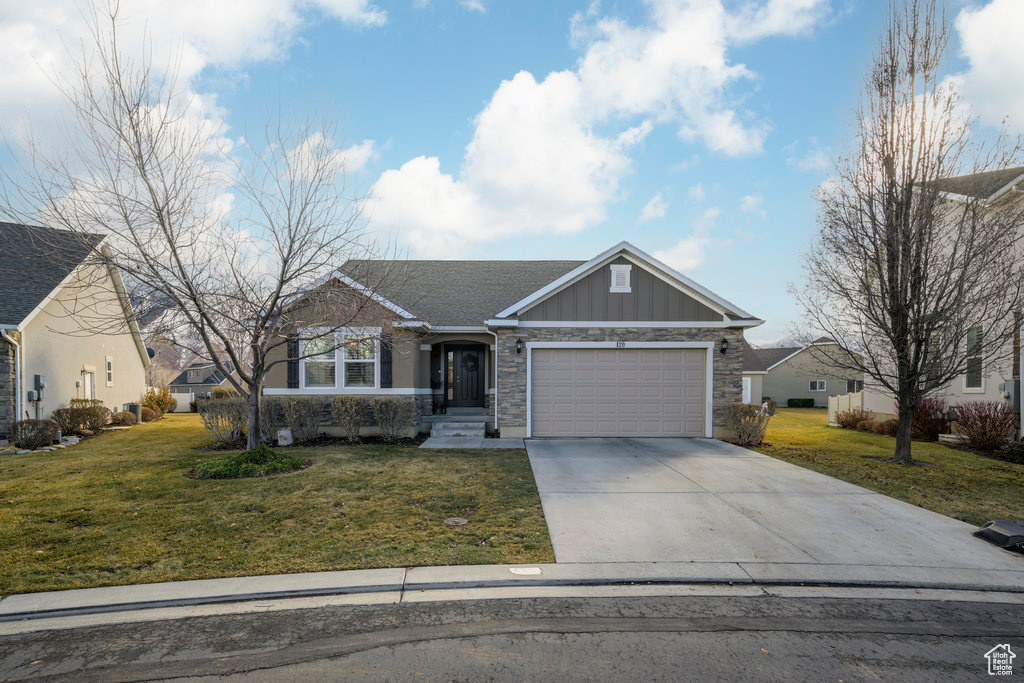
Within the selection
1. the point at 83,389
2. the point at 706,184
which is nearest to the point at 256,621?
the point at 706,184

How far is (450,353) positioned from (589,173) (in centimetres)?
693

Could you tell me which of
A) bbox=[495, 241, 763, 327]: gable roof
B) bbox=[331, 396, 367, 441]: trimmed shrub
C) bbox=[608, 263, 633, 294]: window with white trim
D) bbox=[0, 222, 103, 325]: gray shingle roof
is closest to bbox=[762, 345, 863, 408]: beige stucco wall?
bbox=[495, 241, 763, 327]: gable roof

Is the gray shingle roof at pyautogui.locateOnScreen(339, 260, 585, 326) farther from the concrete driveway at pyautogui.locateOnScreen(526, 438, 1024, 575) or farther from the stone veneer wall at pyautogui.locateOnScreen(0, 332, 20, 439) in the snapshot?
the stone veneer wall at pyautogui.locateOnScreen(0, 332, 20, 439)

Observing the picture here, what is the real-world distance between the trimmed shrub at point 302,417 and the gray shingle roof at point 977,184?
579 inches

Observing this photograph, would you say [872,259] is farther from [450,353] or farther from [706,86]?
[450,353]

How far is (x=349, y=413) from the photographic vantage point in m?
13.1

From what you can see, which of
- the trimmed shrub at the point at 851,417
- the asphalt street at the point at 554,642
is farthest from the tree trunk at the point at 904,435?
the trimmed shrub at the point at 851,417

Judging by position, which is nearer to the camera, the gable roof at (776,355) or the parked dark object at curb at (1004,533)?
the parked dark object at curb at (1004,533)

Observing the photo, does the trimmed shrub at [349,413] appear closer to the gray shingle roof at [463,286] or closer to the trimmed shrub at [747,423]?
the gray shingle roof at [463,286]

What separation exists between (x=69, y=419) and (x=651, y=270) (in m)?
16.8

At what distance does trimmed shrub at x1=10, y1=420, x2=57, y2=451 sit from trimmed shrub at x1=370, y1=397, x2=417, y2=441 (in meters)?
7.90

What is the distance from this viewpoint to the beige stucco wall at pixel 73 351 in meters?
14.1

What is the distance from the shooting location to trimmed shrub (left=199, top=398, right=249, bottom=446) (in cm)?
1231

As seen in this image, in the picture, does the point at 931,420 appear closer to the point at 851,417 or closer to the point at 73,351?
the point at 851,417
